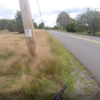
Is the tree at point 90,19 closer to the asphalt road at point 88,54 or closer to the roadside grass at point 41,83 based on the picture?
the asphalt road at point 88,54

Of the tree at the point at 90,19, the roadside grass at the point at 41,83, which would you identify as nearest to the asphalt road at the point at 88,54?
the roadside grass at the point at 41,83

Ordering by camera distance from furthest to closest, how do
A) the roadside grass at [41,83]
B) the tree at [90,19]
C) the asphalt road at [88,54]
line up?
the tree at [90,19] < the asphalt road at [88,54] < the roadside grass at [41,83]

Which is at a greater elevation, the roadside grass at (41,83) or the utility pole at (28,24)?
the utility pole at (28,24)

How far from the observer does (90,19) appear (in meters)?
26.5

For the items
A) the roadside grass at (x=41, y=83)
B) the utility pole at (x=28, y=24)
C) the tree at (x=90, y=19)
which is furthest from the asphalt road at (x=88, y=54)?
the tree at (x=90, y=19)

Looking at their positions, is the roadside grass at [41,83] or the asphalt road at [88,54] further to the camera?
the asphalt road at [88,54]

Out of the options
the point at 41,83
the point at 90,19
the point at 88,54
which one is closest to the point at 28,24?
the point at 41,83

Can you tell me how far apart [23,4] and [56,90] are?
3.00 metres

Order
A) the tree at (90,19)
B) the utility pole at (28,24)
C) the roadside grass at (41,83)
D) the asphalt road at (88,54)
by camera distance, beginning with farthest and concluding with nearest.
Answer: the tree at (90,19)
the asphalt road at (88,54)
the utility pole at (28,24)
the roadside grass at (41,83)

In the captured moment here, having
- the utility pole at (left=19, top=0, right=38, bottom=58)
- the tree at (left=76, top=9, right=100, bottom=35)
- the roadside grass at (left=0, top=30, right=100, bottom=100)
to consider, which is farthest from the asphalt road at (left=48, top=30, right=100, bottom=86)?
the tree at (left=76, top=9, right=100, bottom=35)

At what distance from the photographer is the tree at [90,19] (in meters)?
25.6

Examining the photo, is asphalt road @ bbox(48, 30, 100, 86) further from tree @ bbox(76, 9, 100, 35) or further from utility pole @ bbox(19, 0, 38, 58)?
tree @ bbox(76, 9, 100, 35)

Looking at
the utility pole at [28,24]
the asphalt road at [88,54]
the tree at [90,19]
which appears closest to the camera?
the utility pole at [28,24]

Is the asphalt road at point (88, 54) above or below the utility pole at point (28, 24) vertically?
below
